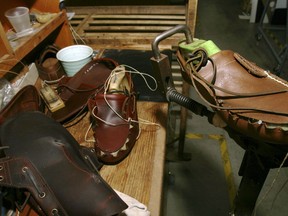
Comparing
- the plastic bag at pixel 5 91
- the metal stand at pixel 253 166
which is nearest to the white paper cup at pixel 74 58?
the plastic bag at pixel 5 91

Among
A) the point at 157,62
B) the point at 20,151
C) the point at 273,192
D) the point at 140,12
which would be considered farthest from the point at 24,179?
the point at 273,192

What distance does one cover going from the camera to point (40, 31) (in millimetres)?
840

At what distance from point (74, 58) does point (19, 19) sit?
0.24 m

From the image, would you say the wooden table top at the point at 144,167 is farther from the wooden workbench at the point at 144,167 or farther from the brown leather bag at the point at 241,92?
the brown leather bag at the point at 241,92

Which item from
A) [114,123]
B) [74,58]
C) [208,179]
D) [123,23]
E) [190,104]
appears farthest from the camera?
[208,179]

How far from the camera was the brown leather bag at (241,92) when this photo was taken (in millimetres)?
354

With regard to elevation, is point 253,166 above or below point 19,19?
below

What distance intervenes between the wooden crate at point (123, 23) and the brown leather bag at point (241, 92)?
0.65m

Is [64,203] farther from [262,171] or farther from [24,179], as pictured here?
[262,171]

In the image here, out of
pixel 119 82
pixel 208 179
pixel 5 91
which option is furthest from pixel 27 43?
pixel 208 179

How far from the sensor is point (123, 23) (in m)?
1.16

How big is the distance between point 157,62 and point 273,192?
1.14 metres

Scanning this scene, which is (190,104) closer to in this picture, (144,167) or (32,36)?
(144,167)

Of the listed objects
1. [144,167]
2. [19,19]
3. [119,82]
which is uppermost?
[19,19]
